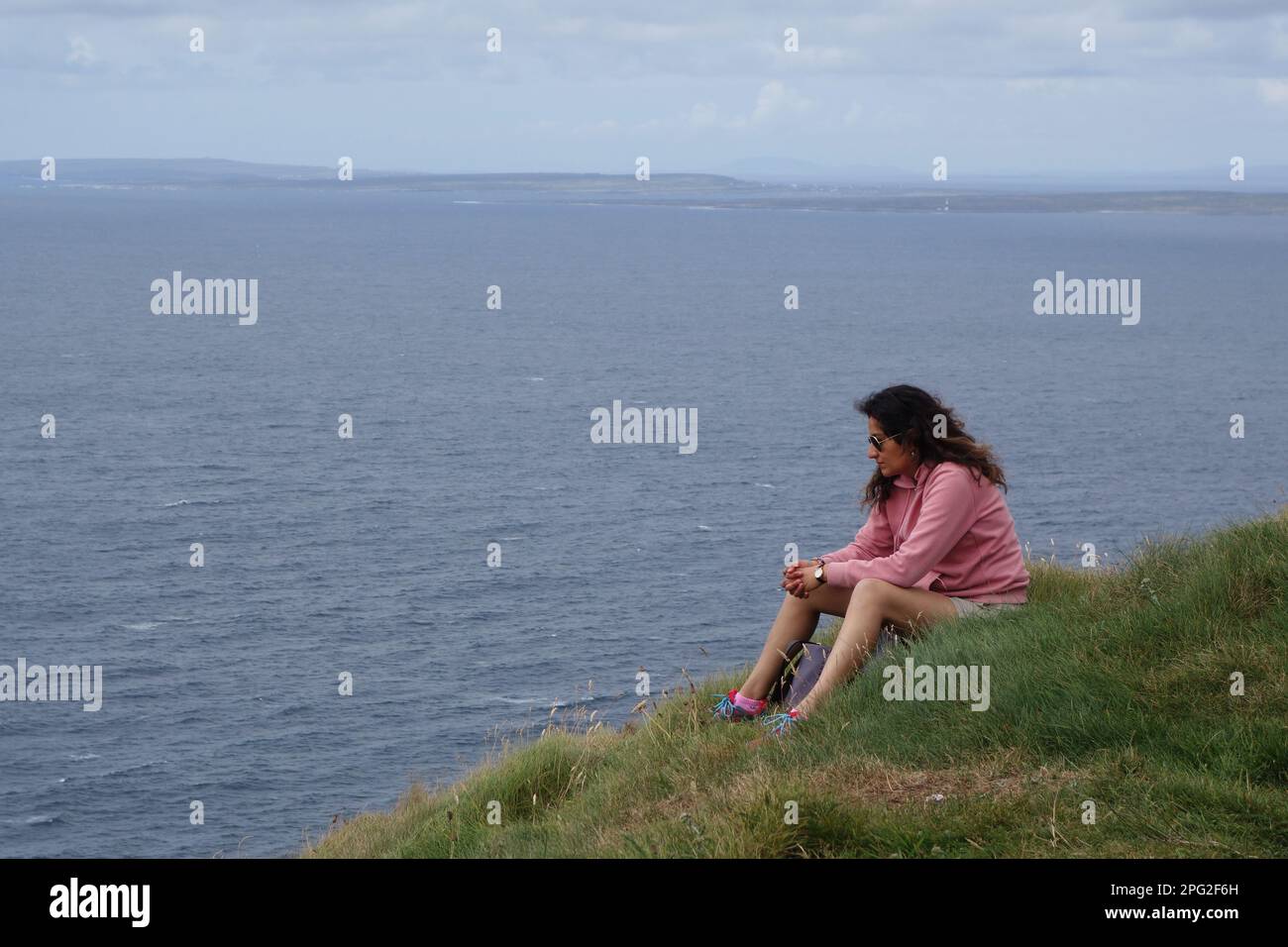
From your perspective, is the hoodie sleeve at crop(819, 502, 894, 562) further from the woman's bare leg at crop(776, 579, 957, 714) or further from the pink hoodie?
the woman's bare leg at crop(776, 579, 957, 714)

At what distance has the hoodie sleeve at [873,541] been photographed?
8.83 metres

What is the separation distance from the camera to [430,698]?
4253 centimetres

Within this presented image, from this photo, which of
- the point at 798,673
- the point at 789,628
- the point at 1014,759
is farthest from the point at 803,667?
the point at 1014,759

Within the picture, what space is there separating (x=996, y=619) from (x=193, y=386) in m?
87.6

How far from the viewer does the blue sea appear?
1545 inches

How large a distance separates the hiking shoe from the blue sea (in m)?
8.60

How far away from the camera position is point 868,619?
8078 mm

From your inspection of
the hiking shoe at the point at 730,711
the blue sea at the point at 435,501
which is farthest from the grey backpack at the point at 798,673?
the blue sea at the point at 435,501

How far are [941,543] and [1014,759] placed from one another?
1.63m

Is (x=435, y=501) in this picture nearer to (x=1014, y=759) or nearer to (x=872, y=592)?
(x=872, y=592)

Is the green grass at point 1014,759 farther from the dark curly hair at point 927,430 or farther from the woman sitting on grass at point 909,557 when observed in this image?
the dark curly hair at point 927,430
